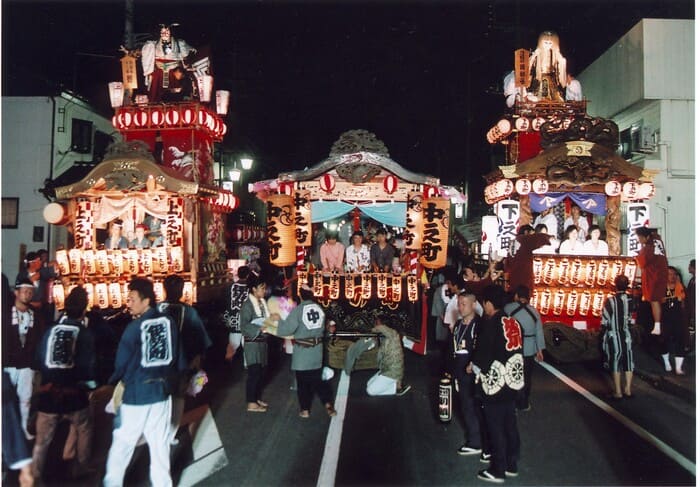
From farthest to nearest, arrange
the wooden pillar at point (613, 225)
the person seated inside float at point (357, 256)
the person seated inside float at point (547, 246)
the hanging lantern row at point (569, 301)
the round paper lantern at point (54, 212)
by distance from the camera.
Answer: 1. the round paper lantern at point (54, 212)
2. the wooden pillar at point (613, 225)
3. the person seated inside float at point (547, 246)
4. the hanging lantern row at point (569, 301)
5. the person seated inside float at point (357, 256)

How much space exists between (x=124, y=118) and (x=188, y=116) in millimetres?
2249

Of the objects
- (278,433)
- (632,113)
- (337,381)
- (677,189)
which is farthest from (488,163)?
(278,433)

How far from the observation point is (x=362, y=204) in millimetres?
13227

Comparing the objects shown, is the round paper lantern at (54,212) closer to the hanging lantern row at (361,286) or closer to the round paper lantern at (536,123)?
the hanging lantern row at (361,286)

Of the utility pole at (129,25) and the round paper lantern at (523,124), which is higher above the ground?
the utility pole at (129,25)

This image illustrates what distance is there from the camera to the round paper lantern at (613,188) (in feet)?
47.6

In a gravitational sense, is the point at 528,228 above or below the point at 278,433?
above

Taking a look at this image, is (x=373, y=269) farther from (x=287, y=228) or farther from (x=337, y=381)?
(x=337, y=381)

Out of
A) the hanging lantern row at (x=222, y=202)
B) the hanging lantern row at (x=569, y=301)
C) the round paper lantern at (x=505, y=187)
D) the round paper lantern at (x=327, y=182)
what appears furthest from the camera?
the hanging lantern row at (x=222, y=202)

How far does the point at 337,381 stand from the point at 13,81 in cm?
1969

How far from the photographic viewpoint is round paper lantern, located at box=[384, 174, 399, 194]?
501 inches

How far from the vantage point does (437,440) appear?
751 centimetres

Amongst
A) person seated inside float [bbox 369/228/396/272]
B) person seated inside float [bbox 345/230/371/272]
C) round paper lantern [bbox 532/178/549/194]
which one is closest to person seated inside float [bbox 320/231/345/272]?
person seated inside float [bbox 345/230/371/272]

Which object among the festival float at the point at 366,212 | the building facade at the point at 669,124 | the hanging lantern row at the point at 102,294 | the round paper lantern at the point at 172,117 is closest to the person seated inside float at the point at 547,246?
the festival float at the point at 366,212
